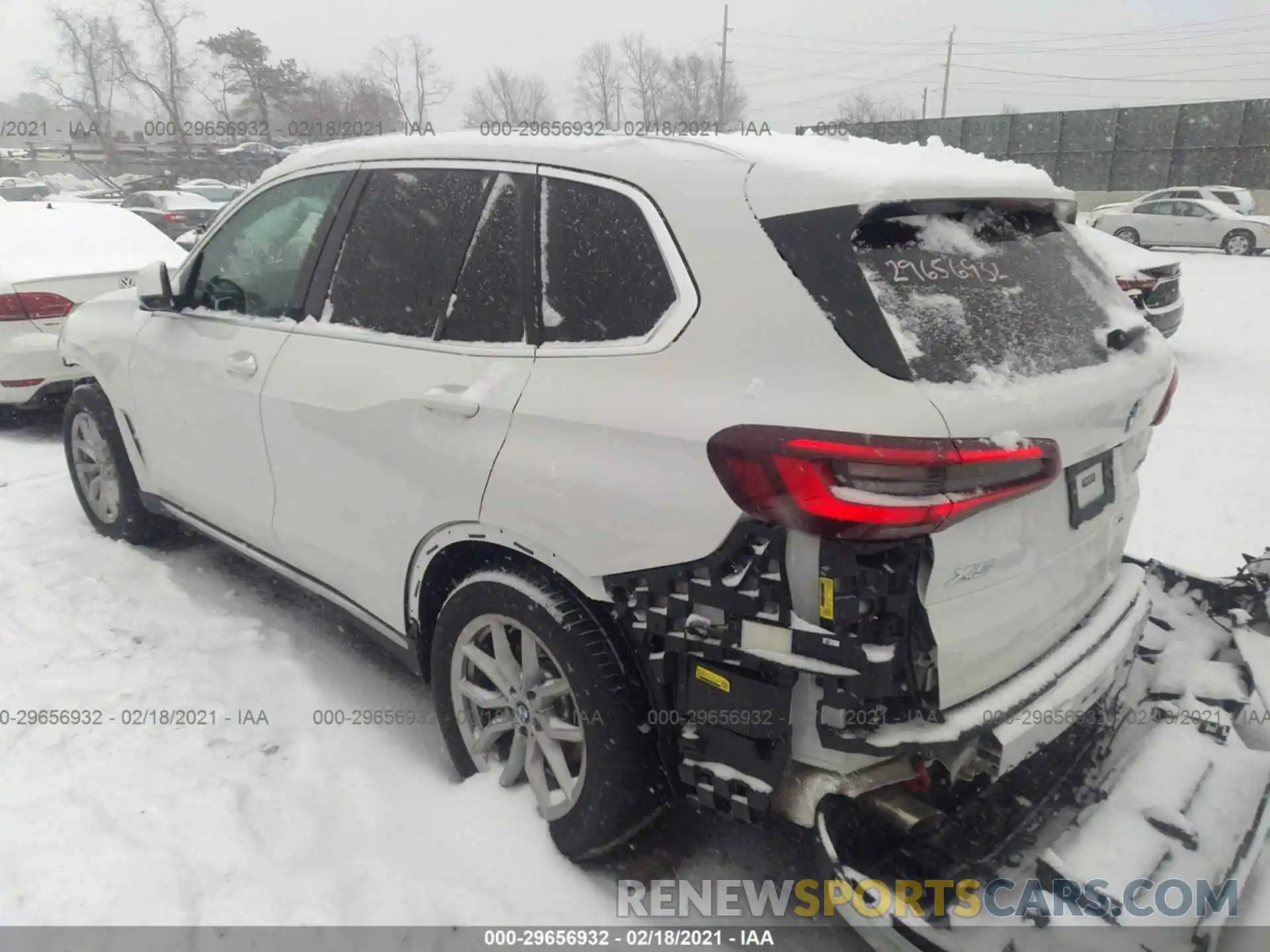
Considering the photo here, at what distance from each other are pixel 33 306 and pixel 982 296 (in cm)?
646

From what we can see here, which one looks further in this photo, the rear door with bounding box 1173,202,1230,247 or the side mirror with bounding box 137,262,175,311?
the rear door with bounding box 1173,202,1230,247

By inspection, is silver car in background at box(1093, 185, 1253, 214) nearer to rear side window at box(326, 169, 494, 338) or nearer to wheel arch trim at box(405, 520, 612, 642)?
rear side window at box(326, 169, 494, 338)

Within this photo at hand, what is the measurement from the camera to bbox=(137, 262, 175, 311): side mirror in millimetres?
3566

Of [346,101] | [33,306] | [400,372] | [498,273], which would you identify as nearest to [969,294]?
[498,273]

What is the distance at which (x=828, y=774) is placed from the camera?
1858mm

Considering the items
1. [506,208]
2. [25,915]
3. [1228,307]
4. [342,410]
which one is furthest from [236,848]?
[1228,307]

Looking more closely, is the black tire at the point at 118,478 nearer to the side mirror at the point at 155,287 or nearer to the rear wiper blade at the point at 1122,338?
the side mirror at the point at 155,287

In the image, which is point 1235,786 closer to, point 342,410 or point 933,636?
point 933,636

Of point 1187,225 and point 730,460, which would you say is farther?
point 1187,225

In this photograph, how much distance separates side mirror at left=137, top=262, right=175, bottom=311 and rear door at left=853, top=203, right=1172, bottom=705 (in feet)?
9.89

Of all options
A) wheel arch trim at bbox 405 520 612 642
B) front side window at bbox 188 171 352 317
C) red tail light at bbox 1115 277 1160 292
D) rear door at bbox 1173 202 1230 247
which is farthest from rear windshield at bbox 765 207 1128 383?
rear door at bbox 1173 202 1230 247

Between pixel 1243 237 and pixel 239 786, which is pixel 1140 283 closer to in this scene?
pixel 239 786

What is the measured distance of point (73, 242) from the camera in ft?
21.9

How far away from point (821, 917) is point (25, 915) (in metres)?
2.11
